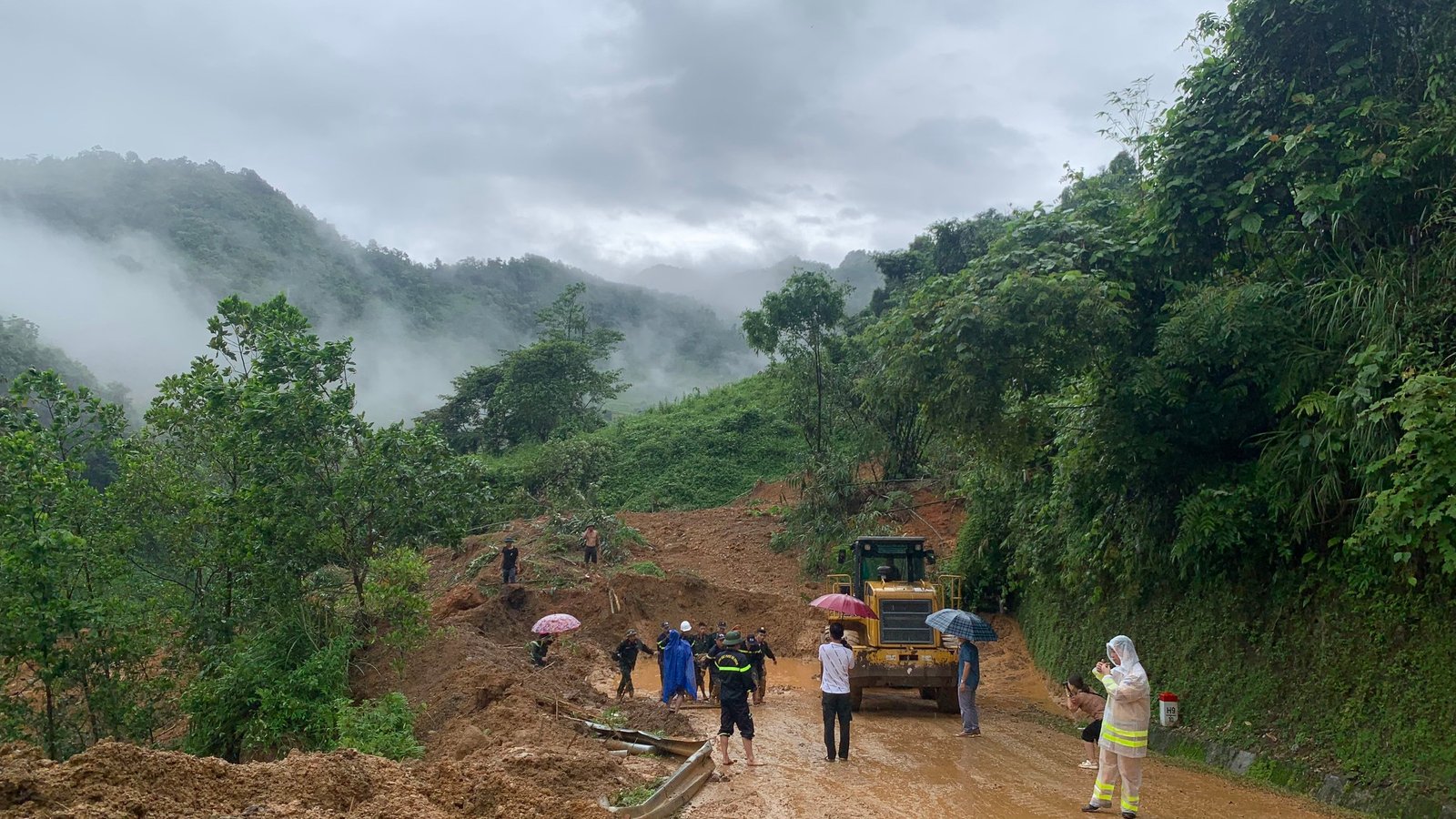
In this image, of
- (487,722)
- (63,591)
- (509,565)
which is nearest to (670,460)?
(509,565)

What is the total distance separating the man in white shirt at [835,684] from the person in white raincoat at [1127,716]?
118 inches

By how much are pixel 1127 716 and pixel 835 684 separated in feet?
11.4

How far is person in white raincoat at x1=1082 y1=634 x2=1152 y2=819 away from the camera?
8.00 meters

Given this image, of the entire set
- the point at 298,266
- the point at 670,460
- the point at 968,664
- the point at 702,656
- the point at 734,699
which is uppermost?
the point at 298,266

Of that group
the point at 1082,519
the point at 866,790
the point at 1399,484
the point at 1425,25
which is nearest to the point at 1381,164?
the point at 1425,25

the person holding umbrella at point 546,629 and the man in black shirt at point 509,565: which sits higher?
the man in black shirt at point 509,565

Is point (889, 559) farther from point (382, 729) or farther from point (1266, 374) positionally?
point (382, 729)

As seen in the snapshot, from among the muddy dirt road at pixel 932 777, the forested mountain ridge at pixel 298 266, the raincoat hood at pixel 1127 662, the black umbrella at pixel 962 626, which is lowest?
the muddy dirt road at pixel 932 777

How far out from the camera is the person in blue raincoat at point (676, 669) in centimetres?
1514

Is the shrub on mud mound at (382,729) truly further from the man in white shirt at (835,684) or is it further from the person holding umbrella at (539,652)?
the man in white shirt at (835,684)

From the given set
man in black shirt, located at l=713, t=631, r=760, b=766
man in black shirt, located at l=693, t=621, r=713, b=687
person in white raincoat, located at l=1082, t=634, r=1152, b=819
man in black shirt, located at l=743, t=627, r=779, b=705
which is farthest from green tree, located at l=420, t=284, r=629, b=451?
person in white raincoat, located at l=1082, t=634, r=1152, b=819

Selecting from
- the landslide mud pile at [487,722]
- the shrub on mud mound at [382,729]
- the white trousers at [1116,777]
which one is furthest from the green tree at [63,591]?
the white trousers at [1116,777]

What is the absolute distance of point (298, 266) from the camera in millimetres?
88000

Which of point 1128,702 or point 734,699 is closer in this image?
point 1128,702
